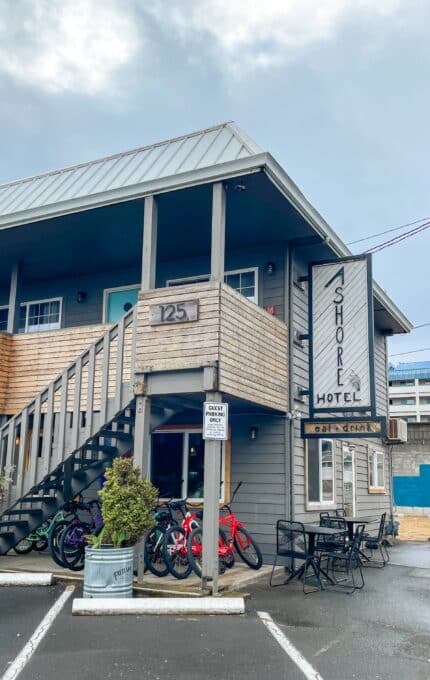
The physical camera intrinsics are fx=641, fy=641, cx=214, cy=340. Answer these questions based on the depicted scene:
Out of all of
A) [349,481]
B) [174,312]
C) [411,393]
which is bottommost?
[349,481]

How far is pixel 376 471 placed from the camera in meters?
16.2

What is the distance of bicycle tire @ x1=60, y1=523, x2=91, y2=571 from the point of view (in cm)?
899

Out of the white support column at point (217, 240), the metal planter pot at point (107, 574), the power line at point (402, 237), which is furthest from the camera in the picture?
the power line at point (402, 237)

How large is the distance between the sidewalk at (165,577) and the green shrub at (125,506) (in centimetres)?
72

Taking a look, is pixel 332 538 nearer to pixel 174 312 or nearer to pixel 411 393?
pixel 174 312

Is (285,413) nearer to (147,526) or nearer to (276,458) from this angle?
(276,458)

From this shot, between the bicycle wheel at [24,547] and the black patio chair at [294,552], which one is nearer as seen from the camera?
the black patio chair at [294,552]

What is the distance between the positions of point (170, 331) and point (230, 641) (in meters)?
4.18

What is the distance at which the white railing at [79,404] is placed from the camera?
9.15m

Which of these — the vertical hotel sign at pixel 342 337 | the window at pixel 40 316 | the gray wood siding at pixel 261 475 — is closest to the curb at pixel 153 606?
the gray wood siding at pixel 261 475

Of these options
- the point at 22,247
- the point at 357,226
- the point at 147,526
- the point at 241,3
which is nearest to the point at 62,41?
the point at 241,3

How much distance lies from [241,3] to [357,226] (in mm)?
185945

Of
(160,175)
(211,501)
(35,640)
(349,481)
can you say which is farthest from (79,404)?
(349,481)

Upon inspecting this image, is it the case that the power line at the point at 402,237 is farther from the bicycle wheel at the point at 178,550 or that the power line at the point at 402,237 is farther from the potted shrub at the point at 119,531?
the potted shrub at the point at 119,531
